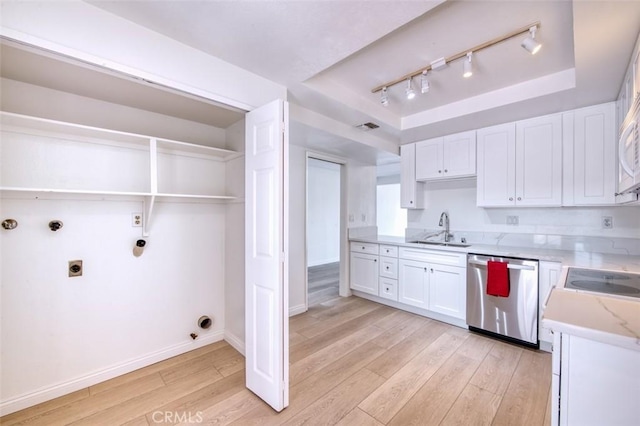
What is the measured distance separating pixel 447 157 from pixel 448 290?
164 centimetres

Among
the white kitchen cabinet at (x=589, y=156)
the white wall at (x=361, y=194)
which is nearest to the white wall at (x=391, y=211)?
the white wall at (x=361, y=194)

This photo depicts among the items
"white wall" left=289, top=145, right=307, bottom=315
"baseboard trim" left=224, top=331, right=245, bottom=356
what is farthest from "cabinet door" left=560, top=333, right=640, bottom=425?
"white wall" left=289, top=145, right=307, bottom=315

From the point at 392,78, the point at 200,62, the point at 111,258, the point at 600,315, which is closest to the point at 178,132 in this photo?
the point at 200,62

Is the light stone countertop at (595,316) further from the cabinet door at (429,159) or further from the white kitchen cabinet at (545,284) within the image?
the cabinet door at (429,159)

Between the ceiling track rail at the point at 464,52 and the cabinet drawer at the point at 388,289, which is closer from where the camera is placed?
the ceiling track rail at the point at 464,52

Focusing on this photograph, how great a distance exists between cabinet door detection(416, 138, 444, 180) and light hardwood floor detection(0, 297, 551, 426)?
1968 mm

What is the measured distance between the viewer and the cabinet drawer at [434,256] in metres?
2.97

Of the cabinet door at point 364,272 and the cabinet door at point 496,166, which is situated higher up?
the cabinet door at point 496,166

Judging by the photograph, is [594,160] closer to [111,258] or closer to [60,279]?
[111,258]

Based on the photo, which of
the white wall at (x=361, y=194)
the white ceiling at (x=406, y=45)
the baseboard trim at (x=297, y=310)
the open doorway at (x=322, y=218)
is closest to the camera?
the white ceiling at (x=406, y=45)

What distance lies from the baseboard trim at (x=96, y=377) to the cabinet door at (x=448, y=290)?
8.12ft

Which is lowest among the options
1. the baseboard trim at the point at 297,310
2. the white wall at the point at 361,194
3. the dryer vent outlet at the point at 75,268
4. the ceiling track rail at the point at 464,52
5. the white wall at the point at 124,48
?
the baseboard trim at the point at 297,310

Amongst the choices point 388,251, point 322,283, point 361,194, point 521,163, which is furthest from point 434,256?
point 322,283

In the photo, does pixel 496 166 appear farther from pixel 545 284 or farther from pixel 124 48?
pixel 124 48
